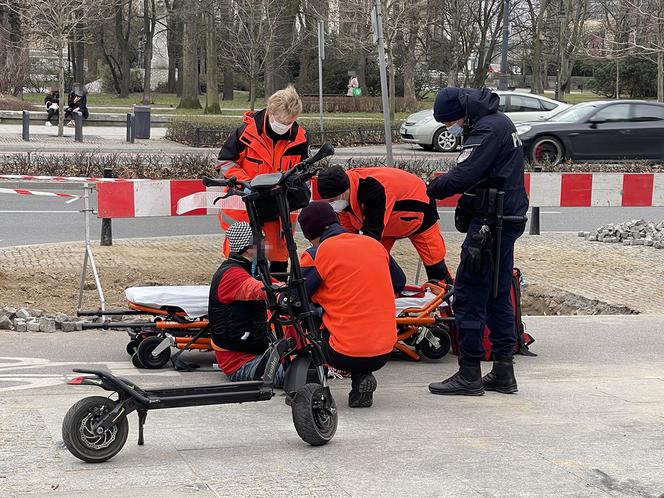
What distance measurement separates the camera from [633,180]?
37.6ft

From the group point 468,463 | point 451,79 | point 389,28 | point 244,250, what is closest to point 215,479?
point 468,463

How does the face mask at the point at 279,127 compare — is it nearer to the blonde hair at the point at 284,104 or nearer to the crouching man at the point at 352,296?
the blonde hair at the point at 284,104

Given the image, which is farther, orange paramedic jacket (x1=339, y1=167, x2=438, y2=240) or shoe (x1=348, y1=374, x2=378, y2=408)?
orange paramedic jacket (x1=339, y1=167, x2=438, y2=240)

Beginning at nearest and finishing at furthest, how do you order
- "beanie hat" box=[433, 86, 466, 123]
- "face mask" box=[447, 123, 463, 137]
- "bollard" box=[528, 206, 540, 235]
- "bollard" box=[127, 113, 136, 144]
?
"beanie hat" box=[433, 86, 466, 123]
"face mask" box=[447, 123, 463, 137]
"bollard" box=[528, 206, 540, 235]
"bollard" box=[127, 113, 136, 144]

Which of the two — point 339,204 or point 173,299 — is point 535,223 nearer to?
point 339,204

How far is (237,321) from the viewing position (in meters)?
6.82

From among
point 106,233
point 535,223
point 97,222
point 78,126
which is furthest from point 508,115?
point 106,233

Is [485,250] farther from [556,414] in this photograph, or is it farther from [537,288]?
[537,288]

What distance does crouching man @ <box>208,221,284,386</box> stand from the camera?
674cm

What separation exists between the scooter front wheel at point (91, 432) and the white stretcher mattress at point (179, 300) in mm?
2449

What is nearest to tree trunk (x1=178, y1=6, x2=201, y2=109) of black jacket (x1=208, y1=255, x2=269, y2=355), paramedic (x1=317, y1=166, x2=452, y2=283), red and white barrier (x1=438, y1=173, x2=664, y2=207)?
red and white barrier (x1=438, y1=173, x2=664, y2=207)

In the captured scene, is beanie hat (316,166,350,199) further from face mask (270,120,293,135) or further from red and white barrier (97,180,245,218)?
red and white barrier (97,180,245,218)

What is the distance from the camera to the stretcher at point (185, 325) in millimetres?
7348

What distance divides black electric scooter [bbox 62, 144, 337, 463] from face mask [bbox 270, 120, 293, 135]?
1.36m
